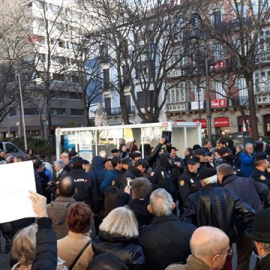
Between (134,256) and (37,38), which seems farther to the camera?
(37,38)

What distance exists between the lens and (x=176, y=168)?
1001cm

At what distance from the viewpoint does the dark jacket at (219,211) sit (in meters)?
5.02

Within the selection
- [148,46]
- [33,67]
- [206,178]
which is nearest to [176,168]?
[206,178]

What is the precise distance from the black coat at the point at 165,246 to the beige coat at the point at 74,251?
1.83 ft

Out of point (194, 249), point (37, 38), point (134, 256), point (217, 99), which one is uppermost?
point (37, 38)

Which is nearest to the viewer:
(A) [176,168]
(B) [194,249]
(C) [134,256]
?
(B) [194,249]

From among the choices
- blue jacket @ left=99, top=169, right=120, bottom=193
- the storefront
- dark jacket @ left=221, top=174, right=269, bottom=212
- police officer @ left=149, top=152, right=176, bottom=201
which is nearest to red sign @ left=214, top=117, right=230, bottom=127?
the storefront

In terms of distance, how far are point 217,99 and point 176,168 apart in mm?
36392

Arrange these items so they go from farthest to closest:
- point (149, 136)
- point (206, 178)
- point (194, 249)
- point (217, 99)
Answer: point (217, 99)
point (149, 136)
point (206, 178)
point (194, 249)

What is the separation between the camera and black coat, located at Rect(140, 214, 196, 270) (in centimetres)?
394

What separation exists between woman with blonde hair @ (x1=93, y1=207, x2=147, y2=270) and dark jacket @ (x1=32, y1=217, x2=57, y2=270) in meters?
0.82

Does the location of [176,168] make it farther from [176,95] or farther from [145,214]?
[176,95]

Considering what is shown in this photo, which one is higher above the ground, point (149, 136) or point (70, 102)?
point (70, 102)

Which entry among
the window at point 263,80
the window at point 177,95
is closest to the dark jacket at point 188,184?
the window at point 263,80
